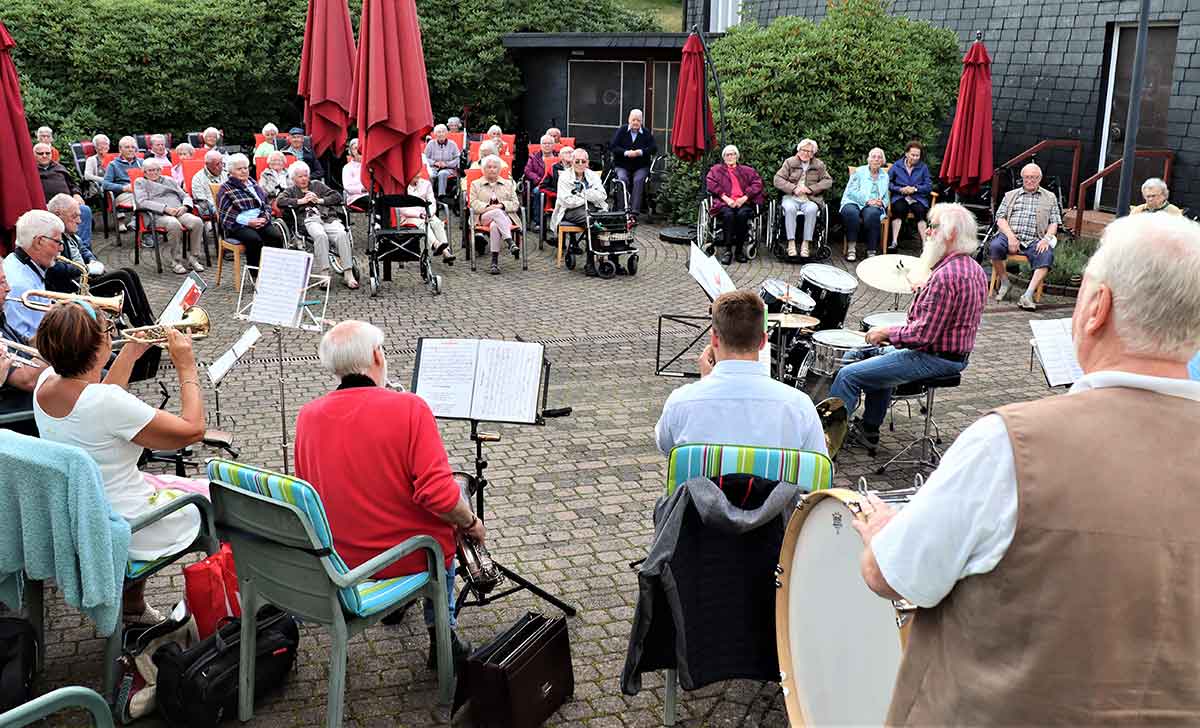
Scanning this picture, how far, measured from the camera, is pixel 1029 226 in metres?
11.8

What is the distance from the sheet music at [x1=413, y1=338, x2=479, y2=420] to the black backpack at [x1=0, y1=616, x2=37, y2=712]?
173 centimetres

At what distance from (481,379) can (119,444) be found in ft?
4.77

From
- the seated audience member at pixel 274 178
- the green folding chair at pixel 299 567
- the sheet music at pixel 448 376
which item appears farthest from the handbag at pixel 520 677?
the seated audience member at pixel 274 178

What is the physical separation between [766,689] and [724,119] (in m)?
11.4

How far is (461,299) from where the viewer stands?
11.6m

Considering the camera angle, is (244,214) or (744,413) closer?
(744,413)

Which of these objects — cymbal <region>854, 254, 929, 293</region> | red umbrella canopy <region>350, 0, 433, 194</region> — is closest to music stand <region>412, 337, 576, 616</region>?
cymbal <region>854, 254, 929, 293</region>

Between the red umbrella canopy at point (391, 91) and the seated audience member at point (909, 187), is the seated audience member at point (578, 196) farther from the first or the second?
the seated audience member at point (909, 187)

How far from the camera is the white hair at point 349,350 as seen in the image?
4.06m

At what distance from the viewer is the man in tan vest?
1951 millimetres

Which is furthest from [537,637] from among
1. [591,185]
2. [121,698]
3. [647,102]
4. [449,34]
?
[449,34]

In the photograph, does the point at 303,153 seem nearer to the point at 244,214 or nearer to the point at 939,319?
the point at 244,214

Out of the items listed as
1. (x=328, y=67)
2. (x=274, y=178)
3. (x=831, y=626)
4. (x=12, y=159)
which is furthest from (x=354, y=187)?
(x=831, y=626)

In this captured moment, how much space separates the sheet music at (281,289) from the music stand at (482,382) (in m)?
1.99
